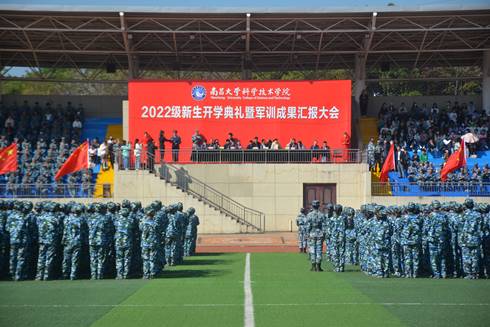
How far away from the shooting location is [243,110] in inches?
1652

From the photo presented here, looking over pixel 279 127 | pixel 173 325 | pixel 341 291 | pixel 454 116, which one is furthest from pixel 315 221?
pixel 454 116

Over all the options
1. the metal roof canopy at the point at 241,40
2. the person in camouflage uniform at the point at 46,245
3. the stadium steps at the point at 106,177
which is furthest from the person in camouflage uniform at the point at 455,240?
the metal roof canopy at the point at 241,40

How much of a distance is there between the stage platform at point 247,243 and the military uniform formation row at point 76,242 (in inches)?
419

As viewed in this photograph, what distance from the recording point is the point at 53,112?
46062mm

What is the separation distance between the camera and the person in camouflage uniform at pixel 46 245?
64.6 feet

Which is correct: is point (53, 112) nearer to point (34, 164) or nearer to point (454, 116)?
point (34, 164)

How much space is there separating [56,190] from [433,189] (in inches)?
610

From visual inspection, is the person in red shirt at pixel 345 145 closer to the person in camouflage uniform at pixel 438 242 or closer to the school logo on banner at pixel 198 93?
the school logo on banner at pixel 198 93

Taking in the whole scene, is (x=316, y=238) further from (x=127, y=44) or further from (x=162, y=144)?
(x=127, y=44)

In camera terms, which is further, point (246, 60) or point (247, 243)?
point (246, 60)

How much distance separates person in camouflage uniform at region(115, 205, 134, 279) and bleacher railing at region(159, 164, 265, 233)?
60.3ft

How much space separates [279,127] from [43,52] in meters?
13.1

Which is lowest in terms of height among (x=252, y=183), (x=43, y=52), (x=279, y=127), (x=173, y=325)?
(x=173, y=325)

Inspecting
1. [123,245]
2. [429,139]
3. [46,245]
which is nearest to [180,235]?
[123,245]
